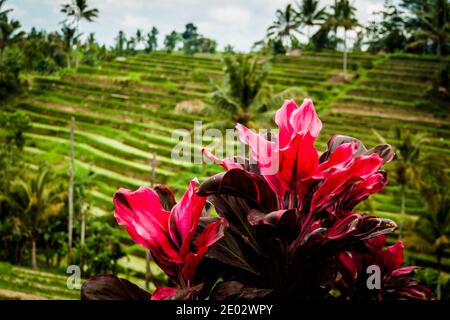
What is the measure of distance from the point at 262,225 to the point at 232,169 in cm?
7

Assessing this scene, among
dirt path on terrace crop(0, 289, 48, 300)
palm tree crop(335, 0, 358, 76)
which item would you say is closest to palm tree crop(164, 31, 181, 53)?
palm tree crop(335, 0, 358, 76)

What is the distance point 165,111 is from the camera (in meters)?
18.6

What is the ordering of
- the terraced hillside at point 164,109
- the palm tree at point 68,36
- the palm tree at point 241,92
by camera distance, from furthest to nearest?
the palm tree at point 68,36 < the terraced hillside at point 164,109 < the palm tree at point 241,92

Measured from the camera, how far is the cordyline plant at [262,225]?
56cm

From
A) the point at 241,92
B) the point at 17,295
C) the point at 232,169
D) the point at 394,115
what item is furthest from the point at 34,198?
the point at 394,115

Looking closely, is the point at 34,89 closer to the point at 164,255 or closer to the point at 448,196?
the point at 448,196

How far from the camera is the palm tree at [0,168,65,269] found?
9.48 metres

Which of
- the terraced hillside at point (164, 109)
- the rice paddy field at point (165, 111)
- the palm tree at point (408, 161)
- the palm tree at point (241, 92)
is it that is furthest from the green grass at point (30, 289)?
the palm tree at point (408, 161)

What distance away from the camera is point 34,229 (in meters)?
9.91

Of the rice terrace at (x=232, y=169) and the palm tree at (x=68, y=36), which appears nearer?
the rice terrace at (x=232, y=169)

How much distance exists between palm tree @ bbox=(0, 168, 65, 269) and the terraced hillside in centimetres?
Answer: 305

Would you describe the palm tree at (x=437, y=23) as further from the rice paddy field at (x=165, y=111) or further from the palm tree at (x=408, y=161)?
the palm tree at (x=408, y=161)

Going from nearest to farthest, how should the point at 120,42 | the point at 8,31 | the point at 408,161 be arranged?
the point at 408,161
the point at 8,31
the point at 120,42

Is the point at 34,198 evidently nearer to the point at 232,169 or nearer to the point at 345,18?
the point at 232,169
